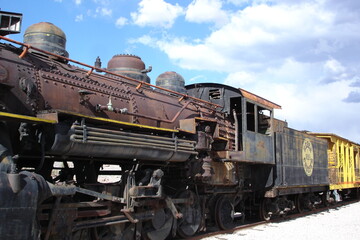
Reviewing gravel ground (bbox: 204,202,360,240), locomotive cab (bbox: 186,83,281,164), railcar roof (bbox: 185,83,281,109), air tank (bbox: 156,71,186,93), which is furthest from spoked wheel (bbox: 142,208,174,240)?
air tank (bbox: 156,71,186,93)

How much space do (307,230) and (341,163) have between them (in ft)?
26.5

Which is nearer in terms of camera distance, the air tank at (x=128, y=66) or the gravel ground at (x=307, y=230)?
the air tank at (x=128, y=66)

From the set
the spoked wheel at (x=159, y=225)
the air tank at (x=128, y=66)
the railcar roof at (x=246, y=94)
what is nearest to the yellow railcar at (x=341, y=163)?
the railcar roof at (x=246, y=94)

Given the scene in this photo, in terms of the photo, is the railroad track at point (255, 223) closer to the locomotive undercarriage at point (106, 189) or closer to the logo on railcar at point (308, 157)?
the locomotive undercarriage at point (106, 189)

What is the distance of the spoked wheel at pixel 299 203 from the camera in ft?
40.4

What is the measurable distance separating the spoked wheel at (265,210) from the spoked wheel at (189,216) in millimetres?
3415

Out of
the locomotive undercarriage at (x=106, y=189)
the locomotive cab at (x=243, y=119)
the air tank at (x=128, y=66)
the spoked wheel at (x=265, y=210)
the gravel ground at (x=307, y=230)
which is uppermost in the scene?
the air tank at (x=128, y=66)

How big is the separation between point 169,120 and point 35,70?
9.39 feet

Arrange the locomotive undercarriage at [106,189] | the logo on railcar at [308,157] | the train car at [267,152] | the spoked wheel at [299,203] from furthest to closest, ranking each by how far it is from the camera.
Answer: the spoked wheel at [299,203], the logo on railcar at [308,157], the train car at [267,152], the locomotive undercarriage at [106,189]

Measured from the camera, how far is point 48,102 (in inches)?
197

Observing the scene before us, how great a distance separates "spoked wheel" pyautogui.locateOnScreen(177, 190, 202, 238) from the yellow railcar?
8565 millimetres

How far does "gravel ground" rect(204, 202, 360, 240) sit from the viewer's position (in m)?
8.16

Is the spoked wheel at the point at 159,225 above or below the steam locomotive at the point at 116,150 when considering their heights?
below

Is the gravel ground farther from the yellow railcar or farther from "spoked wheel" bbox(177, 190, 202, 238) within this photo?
the yellow railcar
